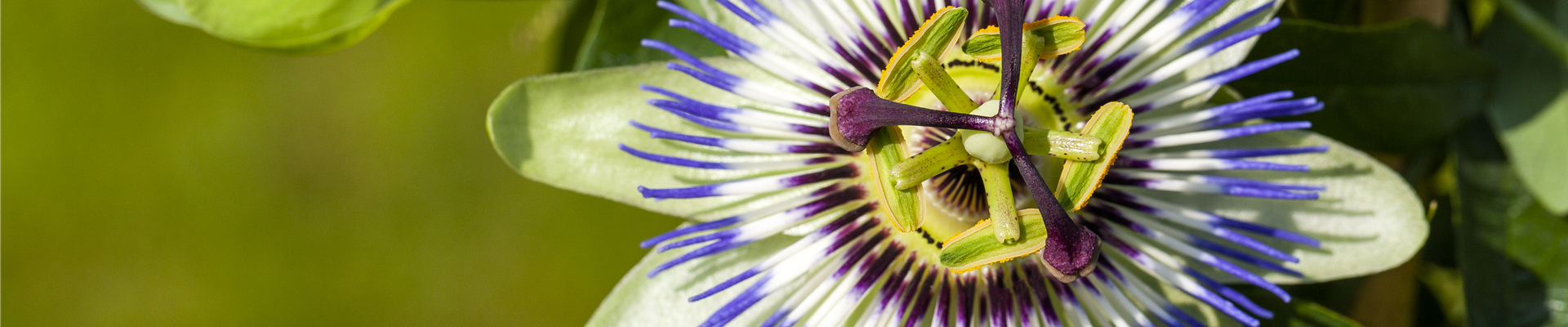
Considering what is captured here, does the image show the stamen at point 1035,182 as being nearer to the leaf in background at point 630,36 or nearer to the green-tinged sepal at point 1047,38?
the green-tinged sepal at point 1047,38

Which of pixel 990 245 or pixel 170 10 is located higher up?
pixel 170 10

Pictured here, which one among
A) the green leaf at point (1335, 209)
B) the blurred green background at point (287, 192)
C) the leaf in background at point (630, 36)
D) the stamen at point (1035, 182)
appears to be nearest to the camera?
the stamen at point (1035, 182)

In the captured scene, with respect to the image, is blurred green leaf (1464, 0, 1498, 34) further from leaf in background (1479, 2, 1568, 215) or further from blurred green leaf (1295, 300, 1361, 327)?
blurred green leaf (1295, 300, 1361, 327)

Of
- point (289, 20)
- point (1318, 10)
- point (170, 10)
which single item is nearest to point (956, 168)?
point (1318, 10)

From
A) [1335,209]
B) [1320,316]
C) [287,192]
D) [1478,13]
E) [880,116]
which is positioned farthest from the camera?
[287,192]

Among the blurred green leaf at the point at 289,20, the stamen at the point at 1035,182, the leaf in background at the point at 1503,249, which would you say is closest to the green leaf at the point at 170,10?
the blurred green leaf at the point at 289,20

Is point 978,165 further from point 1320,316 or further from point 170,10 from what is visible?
point 170,10

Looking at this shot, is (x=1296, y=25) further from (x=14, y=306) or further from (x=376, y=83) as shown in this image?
(x=14, y=306)
